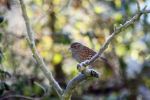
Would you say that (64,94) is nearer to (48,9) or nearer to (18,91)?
(18,91)

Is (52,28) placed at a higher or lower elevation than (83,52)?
lower

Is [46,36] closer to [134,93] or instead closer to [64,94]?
[134,93]

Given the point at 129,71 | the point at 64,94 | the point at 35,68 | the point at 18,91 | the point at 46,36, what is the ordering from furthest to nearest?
the point at 129,71
the point at 46,36
the point at 35,68
the point at 18,91
the point at 64,94

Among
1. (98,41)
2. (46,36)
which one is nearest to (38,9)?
(46,36)

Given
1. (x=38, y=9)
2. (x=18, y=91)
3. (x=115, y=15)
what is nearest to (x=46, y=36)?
(x=38, y=9)

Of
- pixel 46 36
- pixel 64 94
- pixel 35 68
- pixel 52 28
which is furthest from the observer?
pixel 52 28

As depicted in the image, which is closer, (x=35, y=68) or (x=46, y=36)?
(x=35, y=68)

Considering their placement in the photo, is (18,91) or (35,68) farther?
(35,68)

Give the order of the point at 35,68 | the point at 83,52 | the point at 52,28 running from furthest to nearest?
the point at 52,28, the point at 35,68, the point at 83,52

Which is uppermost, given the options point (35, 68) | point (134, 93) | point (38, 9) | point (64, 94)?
point (64, 94)
